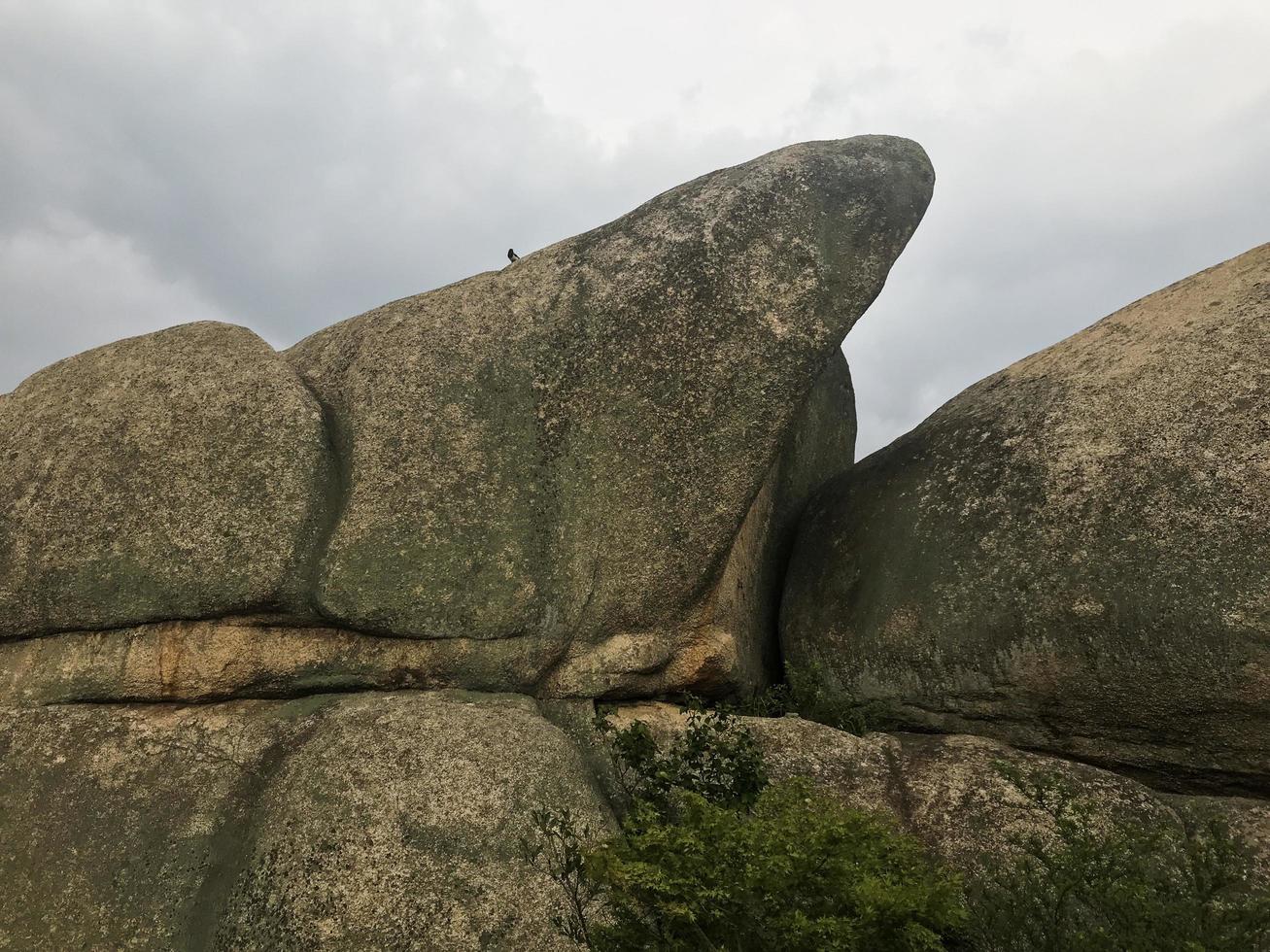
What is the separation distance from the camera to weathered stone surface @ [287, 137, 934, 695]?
9914 millimetres

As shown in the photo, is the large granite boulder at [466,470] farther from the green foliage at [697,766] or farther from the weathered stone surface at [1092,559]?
the weathered stone surface at [1092,559]

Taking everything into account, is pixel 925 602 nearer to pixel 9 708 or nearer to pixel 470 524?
pixel 470 524

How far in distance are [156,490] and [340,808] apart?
4041mm

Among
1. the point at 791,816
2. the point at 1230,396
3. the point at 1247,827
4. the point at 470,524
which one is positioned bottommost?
the point at 1247,827

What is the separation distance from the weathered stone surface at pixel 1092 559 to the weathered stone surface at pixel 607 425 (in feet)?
5.63

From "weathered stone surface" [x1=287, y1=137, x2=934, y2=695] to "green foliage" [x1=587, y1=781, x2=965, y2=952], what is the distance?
4556 mm

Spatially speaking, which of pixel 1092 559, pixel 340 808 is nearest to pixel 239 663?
pixel 340 808

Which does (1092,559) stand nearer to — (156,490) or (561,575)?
→ (561,575)

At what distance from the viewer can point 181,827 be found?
322 inches

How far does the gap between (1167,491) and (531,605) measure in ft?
19.7

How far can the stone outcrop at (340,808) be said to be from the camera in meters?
7.40

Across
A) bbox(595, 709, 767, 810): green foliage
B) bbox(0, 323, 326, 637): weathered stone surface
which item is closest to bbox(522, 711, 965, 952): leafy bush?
bbox(595, 709, 767, 810): green foliage

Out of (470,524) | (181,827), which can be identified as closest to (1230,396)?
(470,524)

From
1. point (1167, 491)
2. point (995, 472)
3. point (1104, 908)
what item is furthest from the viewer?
point (995, 472)
